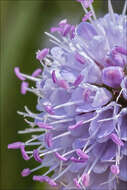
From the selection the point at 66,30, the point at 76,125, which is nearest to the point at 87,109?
the point at 76,125

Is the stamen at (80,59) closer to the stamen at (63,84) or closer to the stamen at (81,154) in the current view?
the stamen at (63,84)

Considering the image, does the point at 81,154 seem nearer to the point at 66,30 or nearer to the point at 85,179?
the point at 85,179

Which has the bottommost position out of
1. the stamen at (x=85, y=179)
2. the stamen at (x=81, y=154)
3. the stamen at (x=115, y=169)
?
the stamen at (x=85, y=179)

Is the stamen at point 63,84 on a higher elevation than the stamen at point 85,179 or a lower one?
higher

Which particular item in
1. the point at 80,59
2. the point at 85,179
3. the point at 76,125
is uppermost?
the point at 80,59

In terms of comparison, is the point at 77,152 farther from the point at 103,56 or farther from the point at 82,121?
the point at 103,56

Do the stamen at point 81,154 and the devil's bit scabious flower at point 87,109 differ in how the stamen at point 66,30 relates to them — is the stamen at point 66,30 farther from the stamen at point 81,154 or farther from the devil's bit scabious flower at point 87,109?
the stamen at point 81,154

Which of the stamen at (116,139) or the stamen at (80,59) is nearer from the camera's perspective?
the stamen at (116,139)

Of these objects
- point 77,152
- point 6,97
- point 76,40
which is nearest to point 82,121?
point 77,152

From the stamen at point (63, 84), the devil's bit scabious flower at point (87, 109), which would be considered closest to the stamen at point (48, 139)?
the devil's bit scabious flower at point (87, 109)
